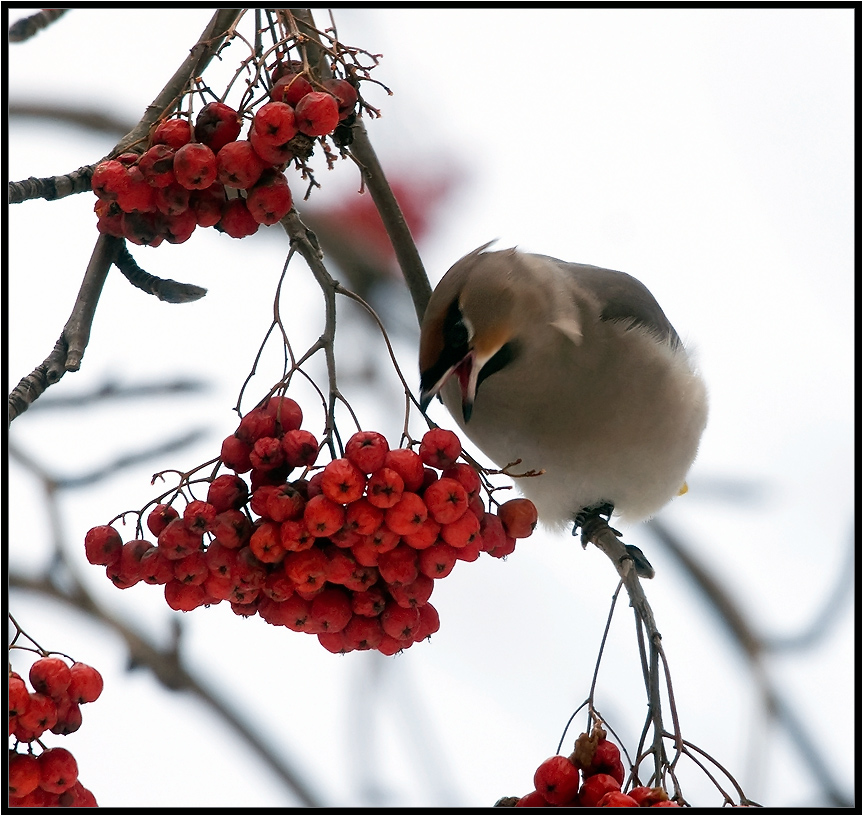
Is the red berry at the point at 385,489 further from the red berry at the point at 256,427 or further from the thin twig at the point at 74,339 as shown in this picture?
the thin twig at the point at 74,339

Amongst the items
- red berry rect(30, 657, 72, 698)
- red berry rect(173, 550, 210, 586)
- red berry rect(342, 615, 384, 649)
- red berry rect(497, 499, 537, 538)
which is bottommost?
red berry rect(30, 657, 72, 698)

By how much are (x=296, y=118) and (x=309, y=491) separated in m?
0.61

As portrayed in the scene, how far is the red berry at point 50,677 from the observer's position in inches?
63.3

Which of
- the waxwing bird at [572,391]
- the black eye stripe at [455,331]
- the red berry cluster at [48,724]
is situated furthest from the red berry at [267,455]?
the waxwing bird at [572,391]

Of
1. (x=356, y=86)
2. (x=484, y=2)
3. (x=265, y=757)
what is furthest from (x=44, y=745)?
(x=484, y=2)

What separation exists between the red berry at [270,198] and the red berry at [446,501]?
20.9 inches

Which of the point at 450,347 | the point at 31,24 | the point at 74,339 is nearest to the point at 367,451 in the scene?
the point at 74,339

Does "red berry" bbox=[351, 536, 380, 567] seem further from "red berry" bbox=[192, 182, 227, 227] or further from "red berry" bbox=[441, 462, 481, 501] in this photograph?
"red berry" bbox=[192, 182, 227, 227]

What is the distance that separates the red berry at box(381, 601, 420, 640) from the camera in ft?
5.43

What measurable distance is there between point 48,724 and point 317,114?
1.06m

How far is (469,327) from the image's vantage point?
7.85 ft

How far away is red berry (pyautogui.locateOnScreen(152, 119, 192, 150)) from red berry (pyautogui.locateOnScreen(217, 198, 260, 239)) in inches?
5.0

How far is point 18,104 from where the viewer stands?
261 centimetres

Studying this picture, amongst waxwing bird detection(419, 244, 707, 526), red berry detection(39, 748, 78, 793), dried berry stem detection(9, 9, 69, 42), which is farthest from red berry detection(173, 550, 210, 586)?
dried berry stem detection(9, 9, 69, 42)
